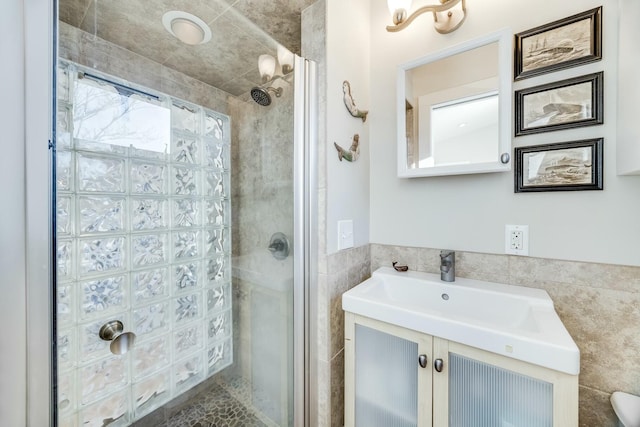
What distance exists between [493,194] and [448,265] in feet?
1.14

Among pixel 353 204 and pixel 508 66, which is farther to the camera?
pixel 353 204

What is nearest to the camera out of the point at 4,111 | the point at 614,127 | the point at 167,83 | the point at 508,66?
the point at 4,111

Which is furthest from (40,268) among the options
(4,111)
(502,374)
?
(502,374)

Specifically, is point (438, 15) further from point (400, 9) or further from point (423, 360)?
point (423, 360)

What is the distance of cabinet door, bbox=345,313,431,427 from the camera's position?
0.81 metres

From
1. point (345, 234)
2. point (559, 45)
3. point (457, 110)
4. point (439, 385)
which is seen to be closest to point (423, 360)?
point (439, 385)

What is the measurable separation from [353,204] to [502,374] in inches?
31.3

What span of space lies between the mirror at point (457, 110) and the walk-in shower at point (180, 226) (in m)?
0.48

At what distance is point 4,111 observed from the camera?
518 millimetres

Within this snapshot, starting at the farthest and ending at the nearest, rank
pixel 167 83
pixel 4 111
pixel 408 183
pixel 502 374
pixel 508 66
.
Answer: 1. pixel 408 183
2. pixel 167 83
3. pixel 508 66
4. pixel 502 374
5. pixel 4 111

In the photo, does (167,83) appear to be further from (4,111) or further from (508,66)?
(508,66)

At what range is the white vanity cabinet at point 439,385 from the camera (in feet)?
2.12

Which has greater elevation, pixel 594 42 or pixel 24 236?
pixel 594 42

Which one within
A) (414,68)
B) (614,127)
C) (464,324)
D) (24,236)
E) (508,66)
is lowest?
(464,324)
